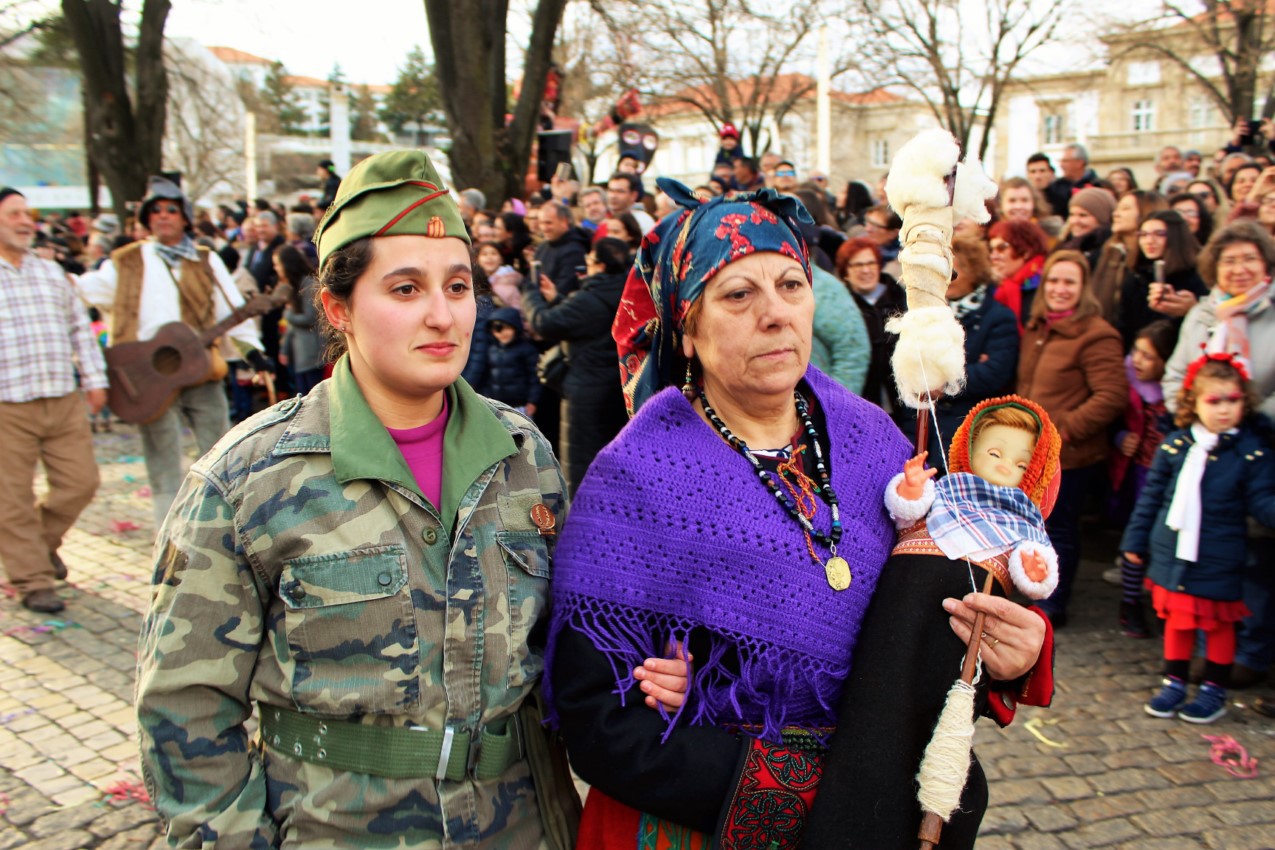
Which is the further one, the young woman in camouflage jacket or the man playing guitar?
the man playing guitar

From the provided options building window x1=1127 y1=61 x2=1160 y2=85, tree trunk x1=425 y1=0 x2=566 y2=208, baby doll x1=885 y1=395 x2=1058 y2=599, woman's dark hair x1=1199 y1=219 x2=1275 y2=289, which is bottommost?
baby doll x1=885 y1=395 x2=1058 y2=599

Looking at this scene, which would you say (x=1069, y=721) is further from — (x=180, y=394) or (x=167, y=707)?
(x=180, y=394)

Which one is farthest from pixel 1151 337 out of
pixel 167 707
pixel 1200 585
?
pixel 167 707

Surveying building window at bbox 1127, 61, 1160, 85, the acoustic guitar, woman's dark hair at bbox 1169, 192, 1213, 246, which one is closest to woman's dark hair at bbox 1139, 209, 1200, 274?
woman's dark hair at bbox 1169, 192, 1213, 246

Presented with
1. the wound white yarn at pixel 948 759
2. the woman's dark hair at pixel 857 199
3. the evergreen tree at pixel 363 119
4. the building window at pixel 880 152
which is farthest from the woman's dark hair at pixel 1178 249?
the evergreen tree at pixel 363 119

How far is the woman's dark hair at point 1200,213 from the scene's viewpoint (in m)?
6.74

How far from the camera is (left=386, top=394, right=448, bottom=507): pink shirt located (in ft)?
6.50

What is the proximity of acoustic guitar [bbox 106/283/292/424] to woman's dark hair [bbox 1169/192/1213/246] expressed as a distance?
704cm

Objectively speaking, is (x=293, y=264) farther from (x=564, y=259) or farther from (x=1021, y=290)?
(x=1021, y=290)

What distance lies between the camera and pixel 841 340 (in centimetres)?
500

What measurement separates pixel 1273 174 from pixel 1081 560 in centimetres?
281

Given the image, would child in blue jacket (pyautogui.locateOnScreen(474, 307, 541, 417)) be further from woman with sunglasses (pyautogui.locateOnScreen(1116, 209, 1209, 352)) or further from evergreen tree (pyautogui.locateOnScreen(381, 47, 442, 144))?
evergreen tree (pyautogui.locateOnScreen(381, 47, 442, 144))

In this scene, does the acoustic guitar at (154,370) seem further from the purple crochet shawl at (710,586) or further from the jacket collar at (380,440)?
the purple crochet shawl at (710,586)

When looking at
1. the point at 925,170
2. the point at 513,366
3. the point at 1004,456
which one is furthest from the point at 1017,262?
the point at 925,170
